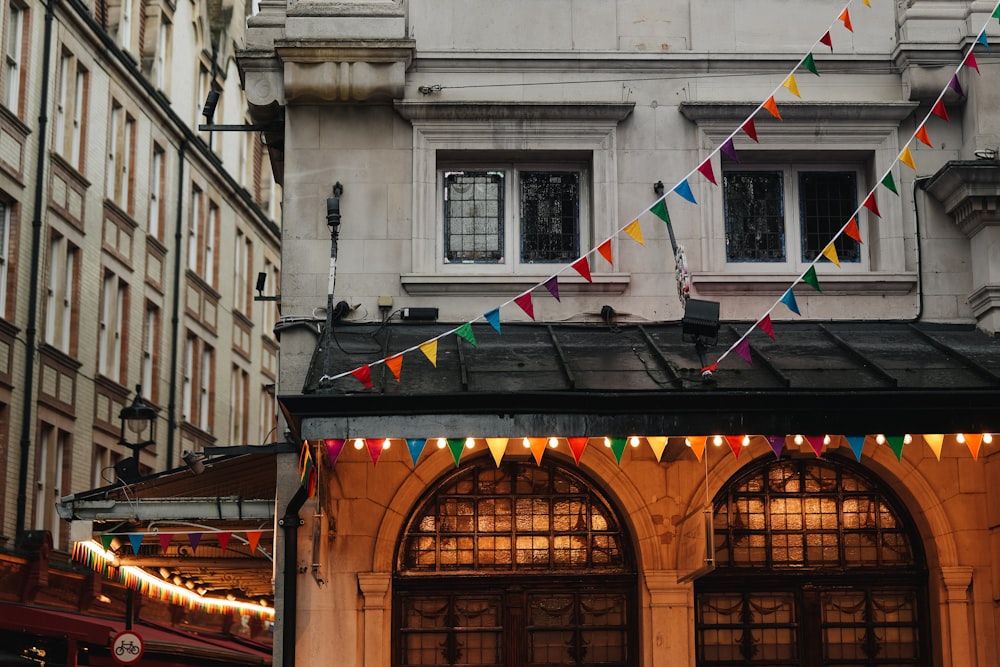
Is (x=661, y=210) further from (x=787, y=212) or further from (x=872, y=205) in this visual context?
(x=872, y=205)

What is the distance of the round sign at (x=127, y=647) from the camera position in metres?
23.2

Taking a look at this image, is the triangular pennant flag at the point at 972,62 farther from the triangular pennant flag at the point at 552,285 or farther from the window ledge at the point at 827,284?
the triangular pennant flag at the point at 552,285

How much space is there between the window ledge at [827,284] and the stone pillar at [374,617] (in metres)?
4.37

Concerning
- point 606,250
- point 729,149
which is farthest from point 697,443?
point 729,149

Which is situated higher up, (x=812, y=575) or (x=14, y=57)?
(x=14, y=57)

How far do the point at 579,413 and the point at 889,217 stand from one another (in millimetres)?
5086

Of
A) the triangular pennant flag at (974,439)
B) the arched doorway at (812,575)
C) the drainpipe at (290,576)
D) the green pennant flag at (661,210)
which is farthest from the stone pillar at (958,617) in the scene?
the drainpipe at (290,576)

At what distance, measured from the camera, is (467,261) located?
16547 millimetres

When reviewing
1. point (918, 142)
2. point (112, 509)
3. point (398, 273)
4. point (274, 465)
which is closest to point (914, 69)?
point (918, 142)

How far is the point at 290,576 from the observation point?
49.6 feet

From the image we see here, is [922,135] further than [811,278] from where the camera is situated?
Yes

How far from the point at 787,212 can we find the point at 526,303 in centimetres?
332

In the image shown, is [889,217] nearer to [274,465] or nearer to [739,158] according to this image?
[739,158]

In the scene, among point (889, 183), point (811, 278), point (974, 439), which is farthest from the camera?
point (889, 183)
